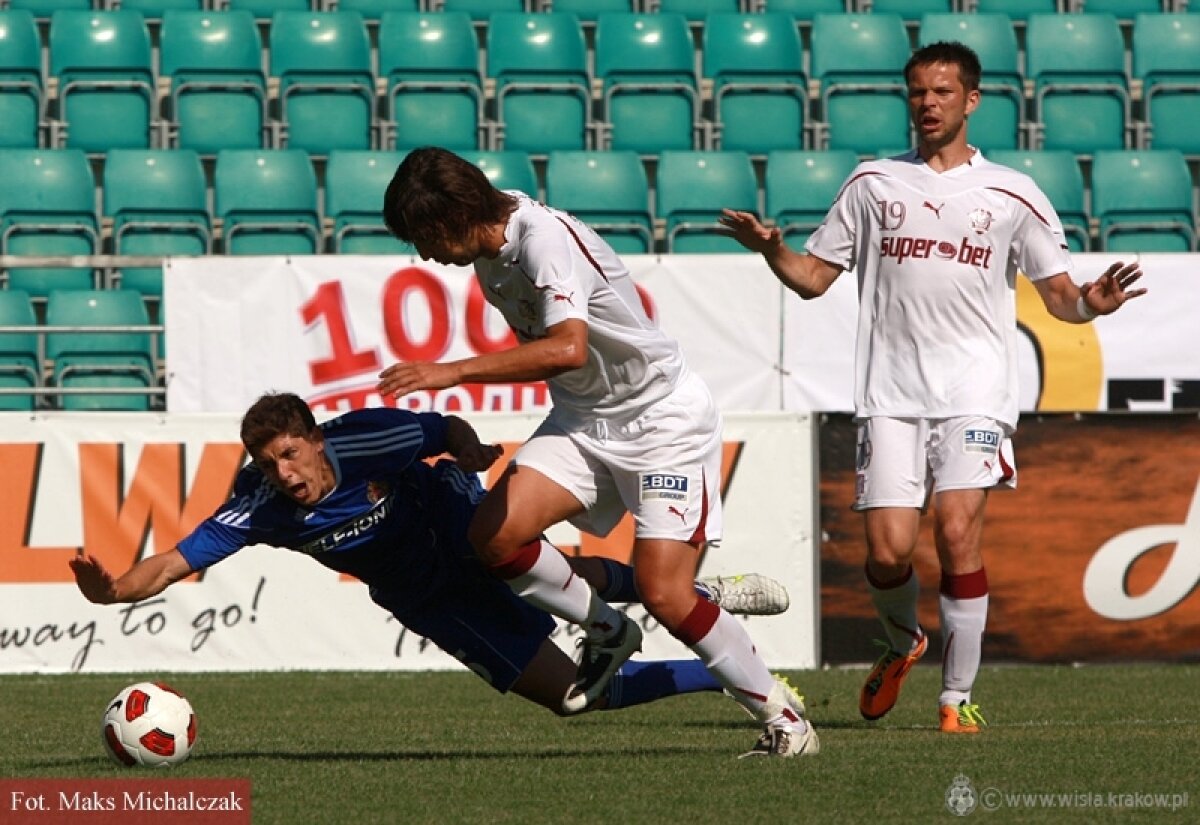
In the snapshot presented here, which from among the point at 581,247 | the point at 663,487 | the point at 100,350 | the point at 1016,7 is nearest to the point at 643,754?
the point at 663,487

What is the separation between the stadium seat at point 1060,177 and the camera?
48.5 feet

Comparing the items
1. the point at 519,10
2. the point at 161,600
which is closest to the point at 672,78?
the point at 519,10

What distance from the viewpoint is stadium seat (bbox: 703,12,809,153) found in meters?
15.7

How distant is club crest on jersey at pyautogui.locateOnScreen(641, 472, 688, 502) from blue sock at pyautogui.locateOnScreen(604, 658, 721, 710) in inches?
30.7

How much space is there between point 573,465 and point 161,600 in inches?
197

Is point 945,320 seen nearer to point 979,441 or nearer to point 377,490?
point 979,441

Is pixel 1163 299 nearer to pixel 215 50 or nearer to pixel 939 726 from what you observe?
pixel 939 726

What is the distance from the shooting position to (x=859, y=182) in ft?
24.3

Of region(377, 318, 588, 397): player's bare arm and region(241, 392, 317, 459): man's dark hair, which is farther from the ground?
region(377, 318, 588, 397): player's bare arm

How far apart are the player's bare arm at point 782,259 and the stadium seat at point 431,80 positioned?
8264mm

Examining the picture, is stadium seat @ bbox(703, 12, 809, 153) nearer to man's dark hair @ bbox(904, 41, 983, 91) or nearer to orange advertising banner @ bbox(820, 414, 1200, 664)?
orange advertising banner @ bbox(820, 414, 1200, 664)

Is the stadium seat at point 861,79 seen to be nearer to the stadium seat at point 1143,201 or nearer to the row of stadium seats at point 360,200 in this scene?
the row of stadium seats at point 360,200

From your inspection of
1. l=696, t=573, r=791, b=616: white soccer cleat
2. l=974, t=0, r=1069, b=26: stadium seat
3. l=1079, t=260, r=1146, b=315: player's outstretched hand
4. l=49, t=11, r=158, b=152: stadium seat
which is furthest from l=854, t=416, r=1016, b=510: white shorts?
l=974, t=0, r=1069, b=26: stadium seat

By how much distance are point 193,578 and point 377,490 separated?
4602 millimetres
